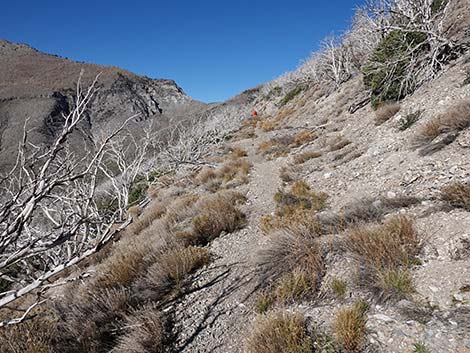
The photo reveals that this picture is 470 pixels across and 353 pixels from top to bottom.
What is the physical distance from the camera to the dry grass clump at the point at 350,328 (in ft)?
8.84

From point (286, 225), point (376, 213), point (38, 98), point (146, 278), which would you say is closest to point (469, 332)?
point (376, 213)

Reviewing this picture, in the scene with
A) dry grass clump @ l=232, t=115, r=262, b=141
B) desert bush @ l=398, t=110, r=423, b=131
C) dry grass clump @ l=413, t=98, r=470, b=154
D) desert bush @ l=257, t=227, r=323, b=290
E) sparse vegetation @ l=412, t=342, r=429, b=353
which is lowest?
Result: sparse vegetation @ l=412, t=342, r=429, b=353

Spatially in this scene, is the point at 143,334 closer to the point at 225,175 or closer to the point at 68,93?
the point at 225,175

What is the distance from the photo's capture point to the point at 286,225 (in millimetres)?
5418

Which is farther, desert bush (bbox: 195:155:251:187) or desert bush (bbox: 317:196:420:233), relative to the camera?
desert bush (bbox: 195:155:251:187)

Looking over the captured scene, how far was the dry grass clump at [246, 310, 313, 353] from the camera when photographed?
281cm

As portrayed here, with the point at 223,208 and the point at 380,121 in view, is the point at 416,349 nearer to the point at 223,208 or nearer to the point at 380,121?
the point at 223,208

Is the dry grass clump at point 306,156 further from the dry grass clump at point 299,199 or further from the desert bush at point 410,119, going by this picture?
the desert bush at point 410,119

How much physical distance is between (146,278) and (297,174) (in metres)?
5.74

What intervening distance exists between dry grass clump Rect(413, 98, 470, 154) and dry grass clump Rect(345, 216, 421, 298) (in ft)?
9.29

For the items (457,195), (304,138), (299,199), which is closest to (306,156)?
(304,138)

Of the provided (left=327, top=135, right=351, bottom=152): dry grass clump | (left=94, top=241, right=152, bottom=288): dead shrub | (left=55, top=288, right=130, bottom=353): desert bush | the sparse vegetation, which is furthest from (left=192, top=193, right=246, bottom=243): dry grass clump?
(left=327, top=135, right=351, bottom=152): dry grass clump

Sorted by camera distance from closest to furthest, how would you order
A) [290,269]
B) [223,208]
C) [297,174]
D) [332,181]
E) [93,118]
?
[290,269], [223,208], [332,181], [297,174], [93,118]

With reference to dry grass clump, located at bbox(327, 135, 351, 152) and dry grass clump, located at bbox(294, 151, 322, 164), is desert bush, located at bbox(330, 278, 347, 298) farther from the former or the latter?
dry grass clump, located at bbox(327, 135, 351, 152)
